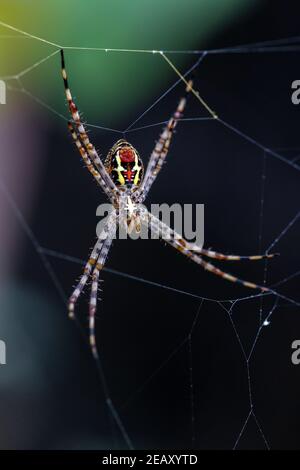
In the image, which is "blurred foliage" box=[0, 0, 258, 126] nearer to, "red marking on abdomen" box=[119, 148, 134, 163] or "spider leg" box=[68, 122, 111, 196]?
"spider leg" box=[68, 122, 111, 196]

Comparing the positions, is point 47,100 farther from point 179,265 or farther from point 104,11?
point 179,265

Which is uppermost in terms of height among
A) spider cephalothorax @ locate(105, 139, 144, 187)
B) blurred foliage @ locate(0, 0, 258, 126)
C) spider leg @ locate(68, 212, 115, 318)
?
blurred foliage @ locate(0, 0, 258, 126)

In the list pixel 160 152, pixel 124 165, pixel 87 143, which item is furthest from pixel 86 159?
pixel 160 152

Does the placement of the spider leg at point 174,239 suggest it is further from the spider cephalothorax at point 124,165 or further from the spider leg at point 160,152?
the spider cephalothorax at point 124,165

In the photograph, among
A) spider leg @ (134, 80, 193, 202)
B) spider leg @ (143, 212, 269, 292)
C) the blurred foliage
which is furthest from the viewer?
spider leg @ (143, 212, 269, 292)

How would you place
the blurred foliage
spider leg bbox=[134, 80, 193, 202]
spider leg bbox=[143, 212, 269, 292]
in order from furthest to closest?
1. spider leg bbox=[143, 212, 269, 292]
2. the blurred foliage
3. spider leg bbox=[134, 80, 193, 202]

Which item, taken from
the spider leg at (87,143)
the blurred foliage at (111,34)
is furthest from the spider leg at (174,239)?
the blurred foliage at (111,34)

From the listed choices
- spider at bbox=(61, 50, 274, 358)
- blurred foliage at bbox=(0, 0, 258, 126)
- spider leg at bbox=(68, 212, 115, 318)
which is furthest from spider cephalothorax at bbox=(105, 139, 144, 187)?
blurred foliage at bbox=(0, 0, 258, 126)
